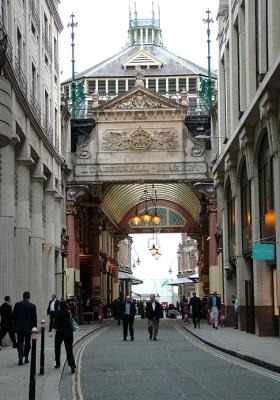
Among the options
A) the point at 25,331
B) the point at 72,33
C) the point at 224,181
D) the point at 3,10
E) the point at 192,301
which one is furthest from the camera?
the point at 72,33

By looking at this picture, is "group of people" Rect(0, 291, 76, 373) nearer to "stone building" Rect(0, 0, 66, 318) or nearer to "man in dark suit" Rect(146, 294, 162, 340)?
"stone building" Rect(0, 0, 66, 318)

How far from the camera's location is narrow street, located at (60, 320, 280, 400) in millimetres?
13758

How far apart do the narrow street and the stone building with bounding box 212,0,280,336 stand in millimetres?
5899

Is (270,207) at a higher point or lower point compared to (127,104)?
lower

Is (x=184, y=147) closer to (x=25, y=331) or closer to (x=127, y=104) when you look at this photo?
(x=127, y=104)

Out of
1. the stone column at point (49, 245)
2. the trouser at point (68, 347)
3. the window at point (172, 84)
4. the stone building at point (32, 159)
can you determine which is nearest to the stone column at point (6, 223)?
the stone building at point (32, 159)

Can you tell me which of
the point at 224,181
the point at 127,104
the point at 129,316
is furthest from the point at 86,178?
A: the point at 129,316

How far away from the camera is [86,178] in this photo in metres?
47.2

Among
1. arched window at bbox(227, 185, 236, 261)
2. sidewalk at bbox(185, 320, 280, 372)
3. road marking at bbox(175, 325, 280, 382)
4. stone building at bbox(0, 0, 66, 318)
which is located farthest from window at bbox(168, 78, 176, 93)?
road marking at bbox(175, 325, 280, 382)

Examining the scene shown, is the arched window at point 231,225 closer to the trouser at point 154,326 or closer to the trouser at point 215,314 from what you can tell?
the trouser at point 215,314

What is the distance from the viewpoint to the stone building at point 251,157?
2730 centimetres

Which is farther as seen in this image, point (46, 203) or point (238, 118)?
point (46, 203)

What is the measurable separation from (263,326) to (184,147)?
720 inches

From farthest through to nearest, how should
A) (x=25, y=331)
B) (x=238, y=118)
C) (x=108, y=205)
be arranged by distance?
(x=108, y=205) < (x=238, y=118) < (x=25, y=331)
